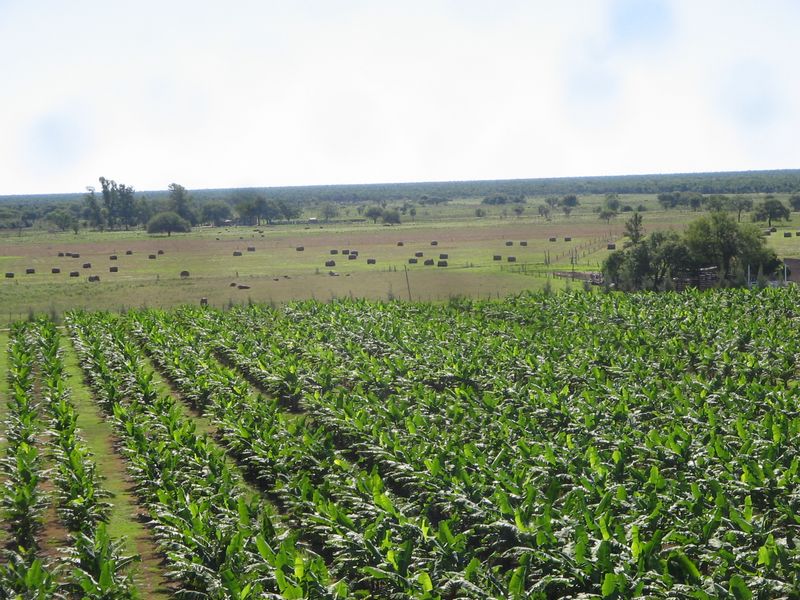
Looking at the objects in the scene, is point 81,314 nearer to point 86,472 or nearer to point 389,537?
point 86,472

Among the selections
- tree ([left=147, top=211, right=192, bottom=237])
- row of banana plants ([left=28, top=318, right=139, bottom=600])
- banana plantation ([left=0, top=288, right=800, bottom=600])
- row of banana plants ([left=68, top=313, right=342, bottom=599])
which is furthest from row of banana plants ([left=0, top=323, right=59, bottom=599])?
tree ([left=147, top=211, right=192, bottom=237])

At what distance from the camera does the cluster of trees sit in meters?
58.9

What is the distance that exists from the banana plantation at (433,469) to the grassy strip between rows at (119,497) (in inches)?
10.2

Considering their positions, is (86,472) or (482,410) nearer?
(86,472)

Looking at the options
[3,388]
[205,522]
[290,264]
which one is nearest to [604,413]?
[205,522]

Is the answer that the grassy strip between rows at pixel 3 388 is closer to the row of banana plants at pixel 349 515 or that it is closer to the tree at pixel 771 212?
the row of banana plants at pixel 349 515

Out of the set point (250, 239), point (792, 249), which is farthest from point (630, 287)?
point (250, 239)

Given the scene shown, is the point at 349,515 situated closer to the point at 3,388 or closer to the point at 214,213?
the point at 3,388

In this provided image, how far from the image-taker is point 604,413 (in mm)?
21500

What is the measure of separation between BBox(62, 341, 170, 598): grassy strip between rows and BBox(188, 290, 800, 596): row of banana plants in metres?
5.24

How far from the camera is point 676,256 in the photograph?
5900cm

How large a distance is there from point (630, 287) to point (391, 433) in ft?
126

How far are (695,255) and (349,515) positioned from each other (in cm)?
4927

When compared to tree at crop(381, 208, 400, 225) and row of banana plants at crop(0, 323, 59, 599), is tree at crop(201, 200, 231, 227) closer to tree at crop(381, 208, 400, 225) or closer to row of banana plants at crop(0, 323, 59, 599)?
tree at crop(381, 208, 400, 225)
